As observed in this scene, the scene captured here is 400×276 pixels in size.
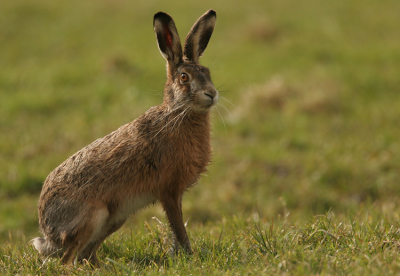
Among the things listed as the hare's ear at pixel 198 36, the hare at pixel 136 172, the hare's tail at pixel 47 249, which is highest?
the hare's ear at pixel 198 36

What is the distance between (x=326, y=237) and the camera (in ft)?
13.3

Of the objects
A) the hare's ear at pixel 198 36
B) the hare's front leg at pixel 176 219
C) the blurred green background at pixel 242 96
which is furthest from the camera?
the blurred green background at pixel 242 96

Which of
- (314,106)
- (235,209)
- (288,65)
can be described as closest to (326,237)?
(235,209)

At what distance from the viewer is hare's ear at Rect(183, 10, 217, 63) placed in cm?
477

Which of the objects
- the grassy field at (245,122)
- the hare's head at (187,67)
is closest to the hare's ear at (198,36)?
the hare's head at (187,67)

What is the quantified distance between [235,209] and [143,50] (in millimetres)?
7008

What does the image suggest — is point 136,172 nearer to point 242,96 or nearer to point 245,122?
point 245,122

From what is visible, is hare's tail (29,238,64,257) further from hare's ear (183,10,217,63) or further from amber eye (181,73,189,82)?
hare's ear (183,10,217,63)

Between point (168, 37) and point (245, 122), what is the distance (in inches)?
197

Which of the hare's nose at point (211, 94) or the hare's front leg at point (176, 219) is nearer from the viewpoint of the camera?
the hare's front leg at point (176, 219)

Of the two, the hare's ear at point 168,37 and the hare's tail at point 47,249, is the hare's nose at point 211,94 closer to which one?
the hare's ear at point 168,37

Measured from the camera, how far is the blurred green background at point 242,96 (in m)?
7.51

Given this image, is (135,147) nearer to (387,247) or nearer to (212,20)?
(212,20)

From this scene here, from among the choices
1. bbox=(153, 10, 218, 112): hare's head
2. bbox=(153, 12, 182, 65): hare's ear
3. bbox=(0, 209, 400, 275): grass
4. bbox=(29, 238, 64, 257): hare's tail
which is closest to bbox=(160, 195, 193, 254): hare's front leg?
bbox=(0, 209, 400, 275): grass
